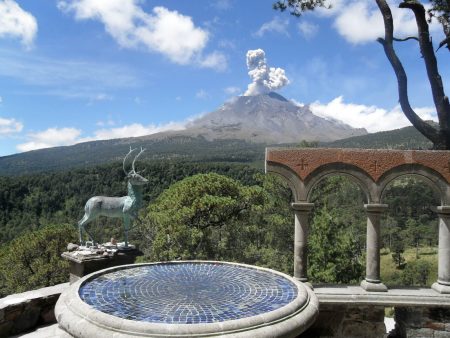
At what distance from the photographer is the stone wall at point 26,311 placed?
20.0ft

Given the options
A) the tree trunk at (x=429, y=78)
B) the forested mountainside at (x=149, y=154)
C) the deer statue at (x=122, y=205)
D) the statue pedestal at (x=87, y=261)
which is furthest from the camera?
the forested mountainside at (x=149, y=154)

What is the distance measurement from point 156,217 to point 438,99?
9.30m

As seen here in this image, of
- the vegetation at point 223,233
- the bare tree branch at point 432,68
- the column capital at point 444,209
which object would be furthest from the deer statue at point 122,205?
the bare tree branch at point 432,68

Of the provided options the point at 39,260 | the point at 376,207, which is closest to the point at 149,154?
the point at 39,260

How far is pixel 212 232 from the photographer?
48.5ft

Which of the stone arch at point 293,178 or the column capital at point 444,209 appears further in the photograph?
the stone arch at point 293,178

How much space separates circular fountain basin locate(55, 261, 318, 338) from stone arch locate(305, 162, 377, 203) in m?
2.02

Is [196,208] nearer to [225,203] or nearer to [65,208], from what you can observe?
[225,203]

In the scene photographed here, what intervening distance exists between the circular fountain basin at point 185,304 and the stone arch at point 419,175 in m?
2.83

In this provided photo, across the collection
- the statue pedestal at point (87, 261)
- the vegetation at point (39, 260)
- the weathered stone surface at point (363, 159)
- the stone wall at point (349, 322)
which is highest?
the weathered stone surface at point (363, 159)

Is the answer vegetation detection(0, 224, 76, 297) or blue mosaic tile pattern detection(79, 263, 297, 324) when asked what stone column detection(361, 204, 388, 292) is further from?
vegetation detection(0, 224, 76, 297)

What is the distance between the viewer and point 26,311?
250 inches

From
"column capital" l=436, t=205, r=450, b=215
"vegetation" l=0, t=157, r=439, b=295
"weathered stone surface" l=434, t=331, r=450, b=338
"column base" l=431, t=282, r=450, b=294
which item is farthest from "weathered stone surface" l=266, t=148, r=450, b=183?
"weathered stone surface" l=434, t=331, r=450, b=338

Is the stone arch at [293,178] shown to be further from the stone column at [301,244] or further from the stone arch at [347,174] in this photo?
the stone column at [301,244]
